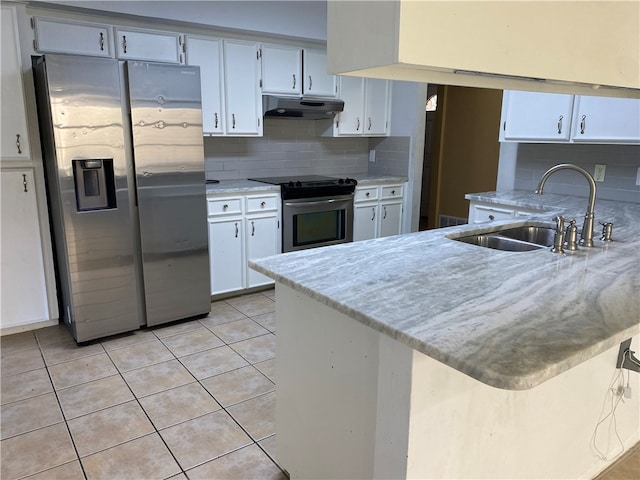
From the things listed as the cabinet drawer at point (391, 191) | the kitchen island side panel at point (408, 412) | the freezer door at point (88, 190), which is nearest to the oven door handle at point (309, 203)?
the cabinet drawer at point (391, 191)

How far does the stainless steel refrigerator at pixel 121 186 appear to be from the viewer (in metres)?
2.82

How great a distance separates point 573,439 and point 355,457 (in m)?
0.87

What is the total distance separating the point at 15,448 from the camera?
2.09 meters

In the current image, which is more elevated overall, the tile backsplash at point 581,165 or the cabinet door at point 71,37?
the cabinet door at point 71,37

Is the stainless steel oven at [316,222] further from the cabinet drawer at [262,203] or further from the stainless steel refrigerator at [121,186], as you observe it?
the stainless steel refrigerator at [121,186]

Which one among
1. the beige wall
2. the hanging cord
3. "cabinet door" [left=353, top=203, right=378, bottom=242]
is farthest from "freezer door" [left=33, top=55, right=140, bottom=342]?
the beige wall

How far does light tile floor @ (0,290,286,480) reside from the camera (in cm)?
200

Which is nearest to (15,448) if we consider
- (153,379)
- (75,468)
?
(75,468)

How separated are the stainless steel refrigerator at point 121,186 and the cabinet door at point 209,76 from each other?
50 centimetres

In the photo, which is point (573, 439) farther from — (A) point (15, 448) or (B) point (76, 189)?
(B) point (76, 189)

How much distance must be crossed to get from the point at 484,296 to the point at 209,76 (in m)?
3.07

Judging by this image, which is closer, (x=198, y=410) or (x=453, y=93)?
(x=198, y=410)

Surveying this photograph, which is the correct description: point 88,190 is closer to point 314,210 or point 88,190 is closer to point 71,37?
point 71,37

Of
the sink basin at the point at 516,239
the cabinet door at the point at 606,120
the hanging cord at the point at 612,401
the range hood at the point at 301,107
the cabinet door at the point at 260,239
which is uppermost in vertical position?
the range hood at the point at 301,107
